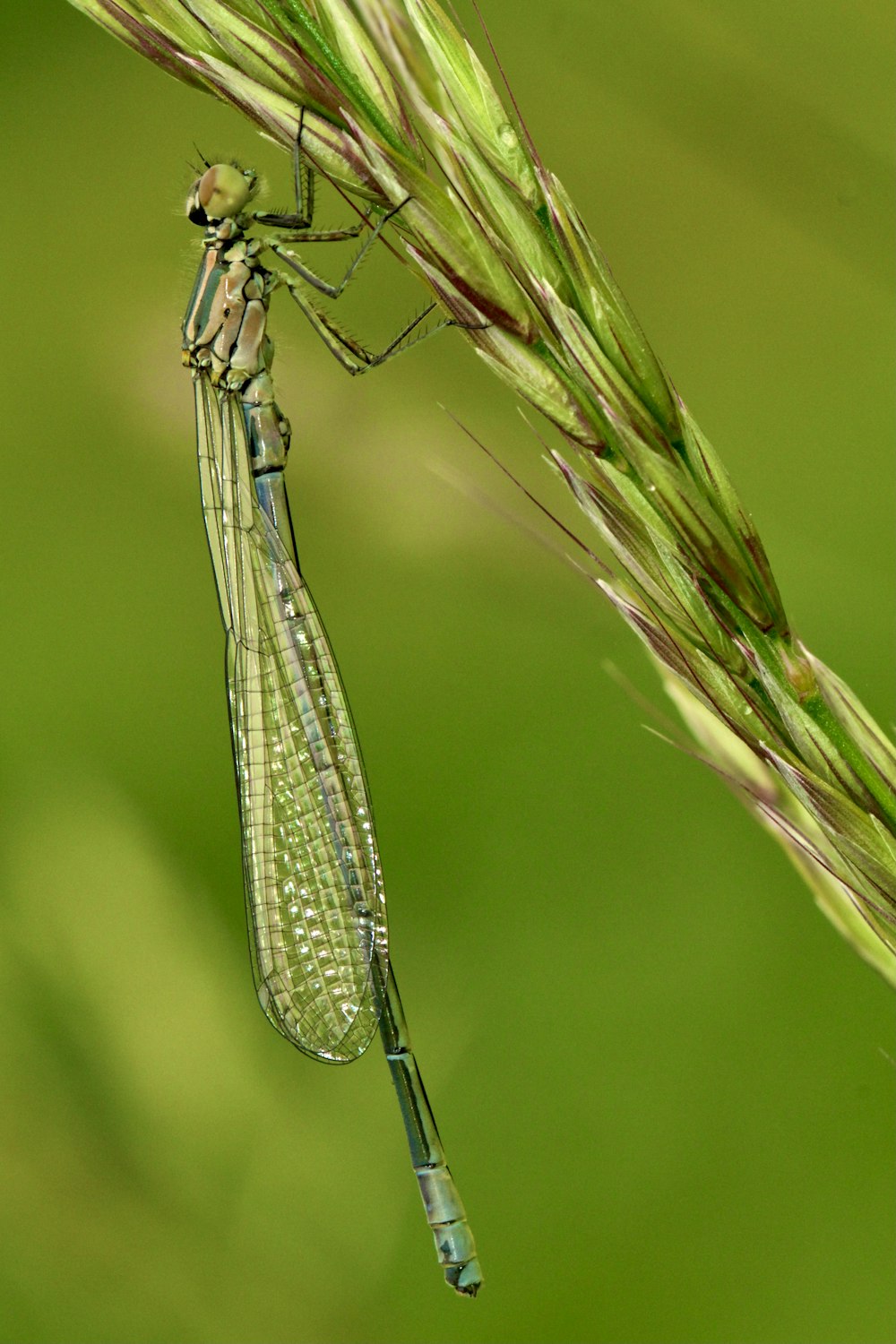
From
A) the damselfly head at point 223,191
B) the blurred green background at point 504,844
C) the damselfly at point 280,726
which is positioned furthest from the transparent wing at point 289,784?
the blurred green background at point 504,844

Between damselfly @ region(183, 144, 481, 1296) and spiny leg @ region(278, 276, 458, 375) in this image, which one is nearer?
spiny leg @ region(278, 276, 458, 375)

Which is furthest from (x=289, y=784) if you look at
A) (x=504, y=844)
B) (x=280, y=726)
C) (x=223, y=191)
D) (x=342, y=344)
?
(x=223, y=191)

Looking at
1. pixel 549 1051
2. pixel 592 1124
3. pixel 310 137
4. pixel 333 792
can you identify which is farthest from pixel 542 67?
pixel 592 1124

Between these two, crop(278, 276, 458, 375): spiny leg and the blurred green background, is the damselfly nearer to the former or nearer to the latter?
crop(278, 276, 458, 375): spiny leg

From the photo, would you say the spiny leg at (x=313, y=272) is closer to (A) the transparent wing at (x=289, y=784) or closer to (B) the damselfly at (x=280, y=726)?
(B) the damselfly at (x=280, y=726)

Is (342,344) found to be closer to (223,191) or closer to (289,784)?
(223,191)

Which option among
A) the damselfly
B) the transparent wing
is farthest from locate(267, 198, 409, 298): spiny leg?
the transparent wing

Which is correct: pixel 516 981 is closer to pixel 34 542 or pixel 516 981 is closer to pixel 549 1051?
pixel 549 1051
